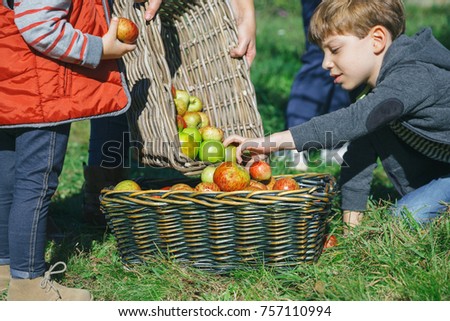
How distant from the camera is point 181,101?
10.7 feet

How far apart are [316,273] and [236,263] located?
12.8 inches

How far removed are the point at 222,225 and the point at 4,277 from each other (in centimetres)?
96

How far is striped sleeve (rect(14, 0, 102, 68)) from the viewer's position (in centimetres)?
241

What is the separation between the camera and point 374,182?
13.5ft

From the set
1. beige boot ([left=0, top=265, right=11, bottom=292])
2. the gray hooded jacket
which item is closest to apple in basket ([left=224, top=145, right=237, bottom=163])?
the gray hooded jacket

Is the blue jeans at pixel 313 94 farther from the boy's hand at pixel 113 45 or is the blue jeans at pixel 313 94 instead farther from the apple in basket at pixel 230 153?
the boy's hand at pixel 113 45

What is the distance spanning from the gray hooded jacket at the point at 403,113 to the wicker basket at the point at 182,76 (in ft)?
1.52

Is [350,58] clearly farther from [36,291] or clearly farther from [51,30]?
[36,291]

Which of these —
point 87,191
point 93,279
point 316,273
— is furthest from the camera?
point 87,191

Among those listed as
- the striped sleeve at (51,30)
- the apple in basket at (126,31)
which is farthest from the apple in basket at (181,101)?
the striped sleeve at (51,30)

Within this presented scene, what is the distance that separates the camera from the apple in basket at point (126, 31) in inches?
103

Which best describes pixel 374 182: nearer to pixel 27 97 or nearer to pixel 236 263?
pixel 236 263

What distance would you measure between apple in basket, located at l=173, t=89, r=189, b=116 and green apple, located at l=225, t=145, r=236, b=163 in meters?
0.34

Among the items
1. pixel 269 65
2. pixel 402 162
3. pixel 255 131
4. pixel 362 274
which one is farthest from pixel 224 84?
pixel 269 65
